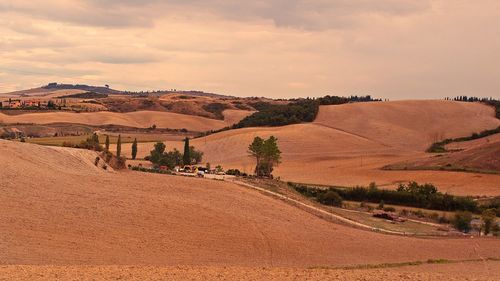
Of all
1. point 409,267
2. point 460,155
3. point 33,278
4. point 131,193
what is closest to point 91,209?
point 131,193

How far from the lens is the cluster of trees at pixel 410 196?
8112 cm

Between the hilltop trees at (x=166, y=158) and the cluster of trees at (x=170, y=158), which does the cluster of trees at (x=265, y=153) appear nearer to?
the cluster of trees at (x=170, y=158)

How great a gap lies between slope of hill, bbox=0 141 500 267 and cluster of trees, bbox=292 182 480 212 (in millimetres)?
27962

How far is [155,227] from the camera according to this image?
4131 centimetres

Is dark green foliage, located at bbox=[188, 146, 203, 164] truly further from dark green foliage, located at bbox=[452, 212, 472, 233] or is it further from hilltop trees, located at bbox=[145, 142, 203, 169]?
dark green foliage, located at bbox=[452, 212, 472, 233]

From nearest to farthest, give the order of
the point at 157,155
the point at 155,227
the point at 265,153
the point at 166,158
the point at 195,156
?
the point at 155,227 → the point at 265,153 → the point at 166,158 → the point at 157,155 → the point at 195,156

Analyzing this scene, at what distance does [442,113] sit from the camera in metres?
167

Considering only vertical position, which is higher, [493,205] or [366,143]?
[366,143]

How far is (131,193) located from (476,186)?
2421 inches

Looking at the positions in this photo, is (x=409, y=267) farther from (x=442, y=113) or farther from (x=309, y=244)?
(x=442, y=113)

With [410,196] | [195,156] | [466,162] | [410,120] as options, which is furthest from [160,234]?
[410,120]

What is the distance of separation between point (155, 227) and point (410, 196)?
51563 mm

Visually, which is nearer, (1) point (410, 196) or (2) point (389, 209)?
(2) point (389, 209)

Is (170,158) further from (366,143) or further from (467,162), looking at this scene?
(467,162)
